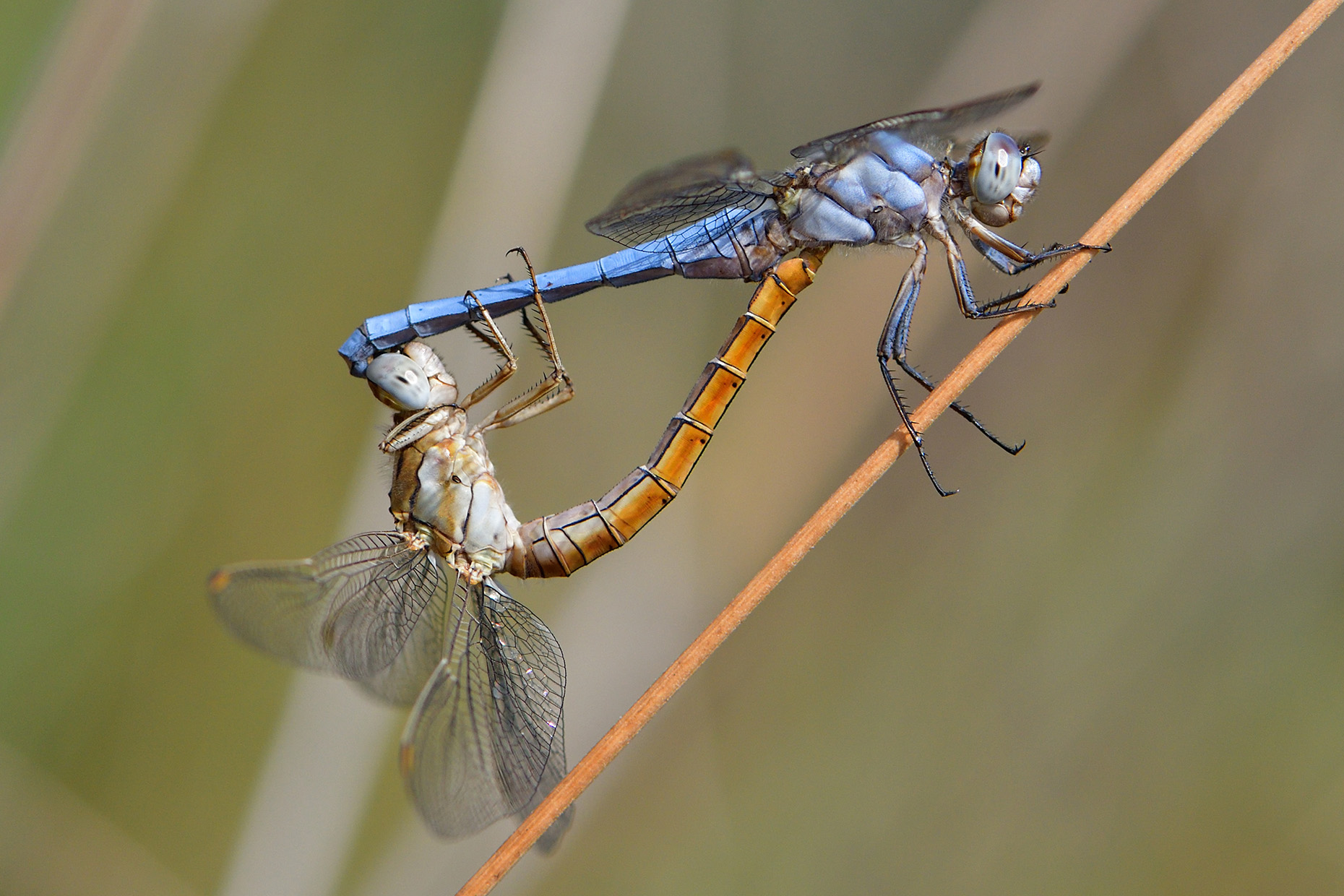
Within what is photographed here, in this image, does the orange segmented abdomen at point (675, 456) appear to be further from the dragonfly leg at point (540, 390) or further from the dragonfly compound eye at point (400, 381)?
the dragonfly compound eye at point (400, 381)

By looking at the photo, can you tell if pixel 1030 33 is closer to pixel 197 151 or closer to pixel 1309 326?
pixel 1309 326

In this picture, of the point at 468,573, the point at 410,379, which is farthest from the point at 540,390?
the point at 468,573

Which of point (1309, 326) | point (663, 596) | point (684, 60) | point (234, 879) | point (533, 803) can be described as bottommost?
point (234, 879)

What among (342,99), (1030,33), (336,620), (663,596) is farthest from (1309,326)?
(342,99)

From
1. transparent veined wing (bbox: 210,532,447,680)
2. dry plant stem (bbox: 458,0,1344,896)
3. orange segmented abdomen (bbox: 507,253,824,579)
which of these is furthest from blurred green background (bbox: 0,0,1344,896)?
dry plant stem (bbox: 458,0,1344,896)

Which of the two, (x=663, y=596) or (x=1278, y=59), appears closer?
(x=1278, y=59)

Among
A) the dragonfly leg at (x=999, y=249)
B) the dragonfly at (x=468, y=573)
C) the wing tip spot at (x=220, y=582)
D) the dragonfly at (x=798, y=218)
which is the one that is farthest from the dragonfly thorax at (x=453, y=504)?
the dragonfly leg at (x=999, y=249)

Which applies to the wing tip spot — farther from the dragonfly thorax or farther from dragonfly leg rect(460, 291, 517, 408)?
dragonfly leg rect(460, 291, 517, 408)
